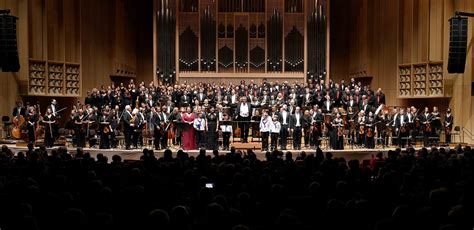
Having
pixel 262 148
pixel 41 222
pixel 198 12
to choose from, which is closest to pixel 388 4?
pixel 198 12

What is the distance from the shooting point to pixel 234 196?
256 inches

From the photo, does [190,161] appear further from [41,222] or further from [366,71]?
[366,71]

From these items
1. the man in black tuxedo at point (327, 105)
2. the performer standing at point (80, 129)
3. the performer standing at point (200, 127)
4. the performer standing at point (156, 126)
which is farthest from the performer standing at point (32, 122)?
the man in black tuxedo at point (327, 105)

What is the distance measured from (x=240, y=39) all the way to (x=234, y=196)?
65.1 feet

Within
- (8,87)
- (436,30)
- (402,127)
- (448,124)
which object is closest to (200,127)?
(402,127)

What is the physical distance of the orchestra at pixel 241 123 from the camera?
17078 mm

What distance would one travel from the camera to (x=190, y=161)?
382 inches

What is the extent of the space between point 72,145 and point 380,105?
1021 cm

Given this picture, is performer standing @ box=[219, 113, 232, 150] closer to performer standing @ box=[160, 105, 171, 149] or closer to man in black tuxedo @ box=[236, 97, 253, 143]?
man in black tuxedo @ box=[236, 97, 253, 143]

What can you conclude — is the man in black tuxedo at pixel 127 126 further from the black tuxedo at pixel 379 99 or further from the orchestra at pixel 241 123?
the black tuxedo at pixel 379 99

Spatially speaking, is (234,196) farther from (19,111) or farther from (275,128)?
(19,111)

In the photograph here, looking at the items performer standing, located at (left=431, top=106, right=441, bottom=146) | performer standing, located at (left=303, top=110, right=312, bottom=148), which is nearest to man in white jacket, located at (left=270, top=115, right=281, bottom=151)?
performer standing, located at (left=303, top=110, right=312, bottom=148)

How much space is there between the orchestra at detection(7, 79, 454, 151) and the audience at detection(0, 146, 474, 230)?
7.16 m

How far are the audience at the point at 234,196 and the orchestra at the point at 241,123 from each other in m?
7.16
